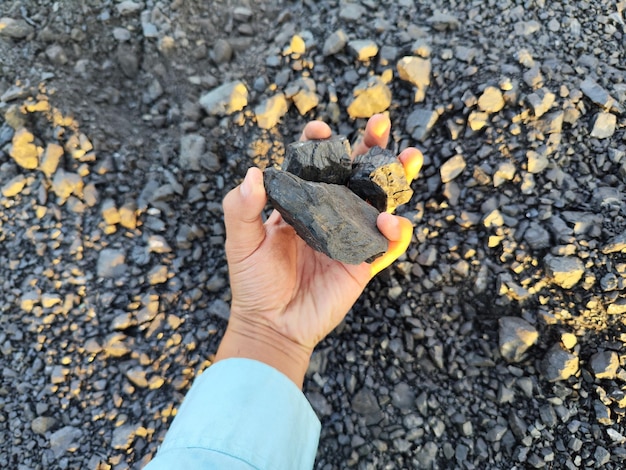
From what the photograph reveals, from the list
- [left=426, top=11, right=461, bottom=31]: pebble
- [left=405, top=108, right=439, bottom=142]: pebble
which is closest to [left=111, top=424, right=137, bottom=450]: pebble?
[left=405, top=108, right=439, bottom=142]: pebble

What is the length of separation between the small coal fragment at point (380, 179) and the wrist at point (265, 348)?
30.8 inches

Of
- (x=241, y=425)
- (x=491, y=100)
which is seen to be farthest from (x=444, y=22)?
(x=241, y=425)

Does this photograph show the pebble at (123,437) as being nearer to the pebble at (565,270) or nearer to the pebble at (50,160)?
the pebble at (50,160)

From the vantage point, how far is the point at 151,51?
9.75ft

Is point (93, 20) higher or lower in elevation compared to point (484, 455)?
higher

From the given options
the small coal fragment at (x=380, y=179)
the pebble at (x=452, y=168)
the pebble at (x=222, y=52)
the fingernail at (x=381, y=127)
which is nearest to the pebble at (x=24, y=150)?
the pebble at (x=222, y=52)

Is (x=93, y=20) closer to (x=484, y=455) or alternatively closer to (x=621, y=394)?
(x=484, y=455)

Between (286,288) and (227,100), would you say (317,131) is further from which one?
(227,100)

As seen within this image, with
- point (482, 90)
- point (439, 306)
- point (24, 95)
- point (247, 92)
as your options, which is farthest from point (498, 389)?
point (24, 95)

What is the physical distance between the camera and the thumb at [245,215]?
70.8 inches

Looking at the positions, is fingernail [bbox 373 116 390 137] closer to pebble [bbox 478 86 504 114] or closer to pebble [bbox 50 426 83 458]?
pebble [bbox 478 86 504 114]

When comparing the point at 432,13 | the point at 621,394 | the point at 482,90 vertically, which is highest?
the point at 432,13

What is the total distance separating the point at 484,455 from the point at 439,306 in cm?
71

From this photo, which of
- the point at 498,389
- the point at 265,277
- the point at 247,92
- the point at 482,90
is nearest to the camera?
the point at 265,277
